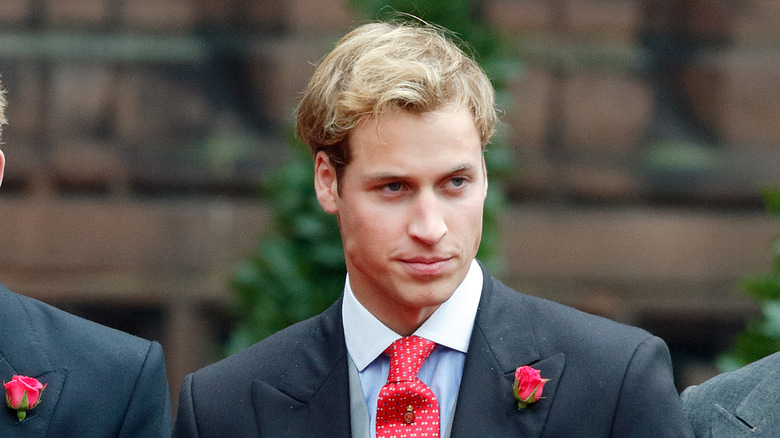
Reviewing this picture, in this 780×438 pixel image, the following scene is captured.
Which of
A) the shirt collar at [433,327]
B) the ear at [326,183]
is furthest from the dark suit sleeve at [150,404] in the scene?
the ear at [326,183]

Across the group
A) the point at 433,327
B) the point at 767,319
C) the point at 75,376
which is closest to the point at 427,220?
the point at 433,327

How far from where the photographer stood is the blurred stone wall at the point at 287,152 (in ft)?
25.3

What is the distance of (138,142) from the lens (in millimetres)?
7734

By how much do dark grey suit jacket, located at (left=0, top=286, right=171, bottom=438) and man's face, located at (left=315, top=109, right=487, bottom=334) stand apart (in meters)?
0.83

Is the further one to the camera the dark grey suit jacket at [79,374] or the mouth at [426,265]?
the dark grey suit jacket at [79,374]

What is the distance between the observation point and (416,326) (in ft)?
11.4

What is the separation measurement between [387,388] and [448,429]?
19 centimetres

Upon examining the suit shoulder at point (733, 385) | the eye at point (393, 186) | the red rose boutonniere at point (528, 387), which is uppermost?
the eye at point (393, 186)

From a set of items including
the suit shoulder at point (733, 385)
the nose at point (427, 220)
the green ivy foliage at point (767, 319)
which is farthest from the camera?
the green ivy foliage at point (767, 319)

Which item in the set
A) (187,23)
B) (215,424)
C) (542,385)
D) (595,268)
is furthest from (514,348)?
(187,23)

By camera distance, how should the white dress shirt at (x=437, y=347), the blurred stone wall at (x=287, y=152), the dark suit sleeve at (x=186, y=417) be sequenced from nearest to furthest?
the white dress shirt at (x=437, y=347) < the dark suit sleeve at (x=186, y=417) < the blurred stone wall at (x=287, y=152)

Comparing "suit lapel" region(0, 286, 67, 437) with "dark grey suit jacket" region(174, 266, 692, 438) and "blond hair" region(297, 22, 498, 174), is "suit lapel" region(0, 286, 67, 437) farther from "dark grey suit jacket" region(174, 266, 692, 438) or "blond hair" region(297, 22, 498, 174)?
"blond hair" region(297, 22, 498, 174)

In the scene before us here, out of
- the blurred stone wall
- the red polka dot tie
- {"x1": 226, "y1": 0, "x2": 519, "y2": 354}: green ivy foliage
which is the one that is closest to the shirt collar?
the red polka dot tie

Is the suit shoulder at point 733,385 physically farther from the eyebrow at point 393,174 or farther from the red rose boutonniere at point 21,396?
the red rose boutonniere at point 21,396
